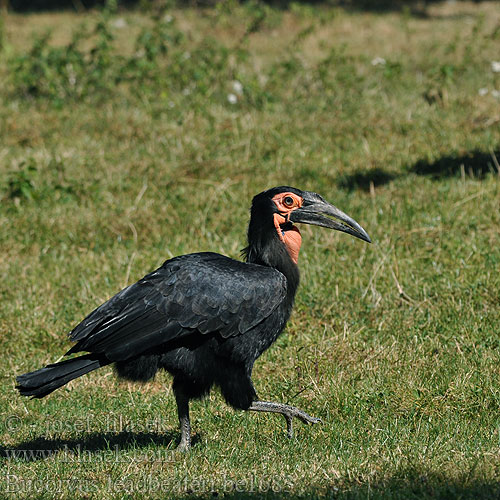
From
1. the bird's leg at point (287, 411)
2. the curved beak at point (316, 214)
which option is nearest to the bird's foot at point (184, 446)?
the bird's leg at point (287, 411)

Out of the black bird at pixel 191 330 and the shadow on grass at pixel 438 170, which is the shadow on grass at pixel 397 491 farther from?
the shadow on grass at pixel 438 170

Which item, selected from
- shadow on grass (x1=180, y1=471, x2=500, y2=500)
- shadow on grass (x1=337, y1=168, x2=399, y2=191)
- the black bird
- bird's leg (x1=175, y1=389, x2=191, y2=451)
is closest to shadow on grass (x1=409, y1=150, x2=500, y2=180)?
shadow on grass (x1=337, y1=168, x2=399, y2=191)

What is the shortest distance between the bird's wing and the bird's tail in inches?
4.0

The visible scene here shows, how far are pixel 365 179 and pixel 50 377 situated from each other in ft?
16.2

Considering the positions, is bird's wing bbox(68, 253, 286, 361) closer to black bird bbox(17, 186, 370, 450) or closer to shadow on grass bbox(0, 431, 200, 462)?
black bird bbox(17, 186, 370, 450)

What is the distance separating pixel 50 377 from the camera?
14.0ft

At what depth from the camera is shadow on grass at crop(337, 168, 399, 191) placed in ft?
27.2

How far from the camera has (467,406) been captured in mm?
4938

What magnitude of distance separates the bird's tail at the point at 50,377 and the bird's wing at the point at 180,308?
0.34 feet

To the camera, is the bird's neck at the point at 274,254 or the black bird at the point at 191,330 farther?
the bird's neck at the point at 274,254

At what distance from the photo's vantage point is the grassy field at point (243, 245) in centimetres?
431

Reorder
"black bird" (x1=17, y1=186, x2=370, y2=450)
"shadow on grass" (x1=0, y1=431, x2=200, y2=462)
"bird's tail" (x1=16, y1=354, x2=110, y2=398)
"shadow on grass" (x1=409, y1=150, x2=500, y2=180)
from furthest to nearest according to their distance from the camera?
"shadow on grass" (x1=409, y1=150, x2=500, y2=180), "shadow on grass" (x1=0, y1=431, x2=200, y2=462), "black bird" (x1=17, y1=186, x2=370, y2=450), "bird's tail" (x1=16, y1=354, x2=110, y2=398)

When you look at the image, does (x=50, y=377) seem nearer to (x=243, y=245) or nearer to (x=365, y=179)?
(x=243, y=245)

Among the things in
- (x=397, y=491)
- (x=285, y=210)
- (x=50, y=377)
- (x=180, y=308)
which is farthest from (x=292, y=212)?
(x=397, y=491)
